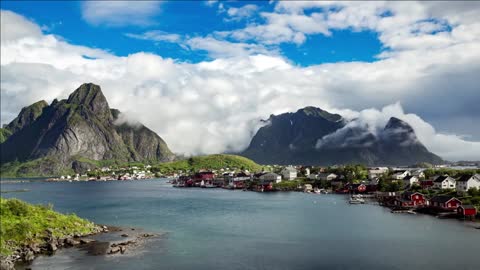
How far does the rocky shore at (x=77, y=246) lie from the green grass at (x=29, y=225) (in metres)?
0.64

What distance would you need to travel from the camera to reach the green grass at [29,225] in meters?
35.1

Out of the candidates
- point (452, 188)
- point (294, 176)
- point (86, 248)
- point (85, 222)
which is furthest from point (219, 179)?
point (86, 248)

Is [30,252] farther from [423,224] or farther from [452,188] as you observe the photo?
[452,188]

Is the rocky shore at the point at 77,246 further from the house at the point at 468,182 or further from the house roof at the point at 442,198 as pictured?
the house at the point at 468,182

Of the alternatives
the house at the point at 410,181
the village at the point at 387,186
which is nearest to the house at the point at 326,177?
the village at the point at 387,186

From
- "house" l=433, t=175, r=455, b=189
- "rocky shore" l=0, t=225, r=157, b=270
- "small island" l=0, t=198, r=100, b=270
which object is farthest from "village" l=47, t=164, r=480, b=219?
"small island" l=0, t=198, r=100, b=270

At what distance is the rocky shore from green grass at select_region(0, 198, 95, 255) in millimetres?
635

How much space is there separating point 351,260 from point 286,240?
8.69 metres

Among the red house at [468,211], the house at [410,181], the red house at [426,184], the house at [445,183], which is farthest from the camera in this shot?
the house at [410,181]

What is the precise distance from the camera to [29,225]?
1468 inches

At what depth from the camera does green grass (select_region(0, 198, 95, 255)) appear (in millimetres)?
35094

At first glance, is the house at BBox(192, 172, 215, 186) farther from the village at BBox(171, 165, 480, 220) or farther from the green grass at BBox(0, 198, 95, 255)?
the green grass at BBox(0, 198, 95, 255)

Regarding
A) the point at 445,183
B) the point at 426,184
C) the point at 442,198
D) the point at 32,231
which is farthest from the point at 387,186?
the point at 32,231

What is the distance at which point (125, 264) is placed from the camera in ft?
100
